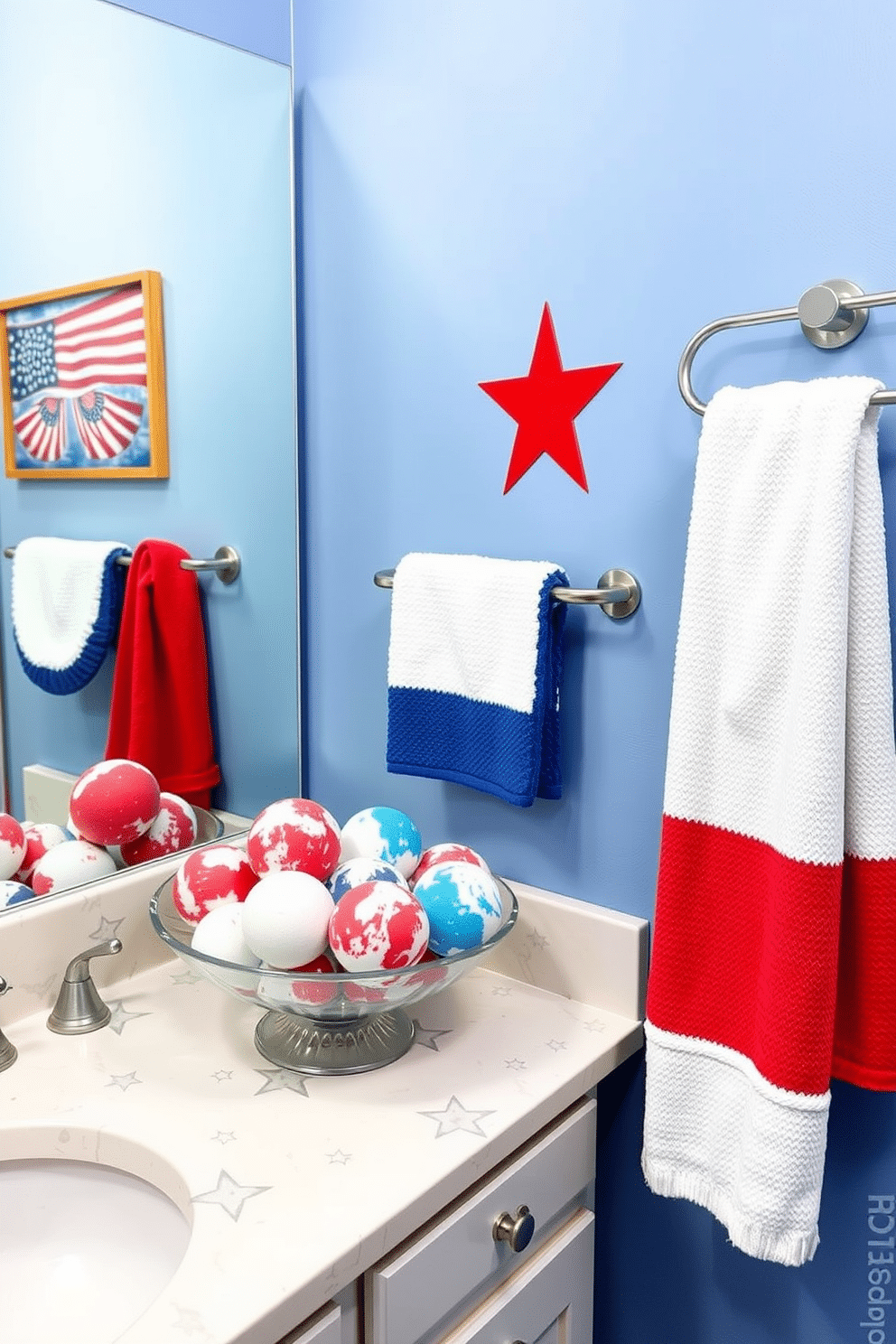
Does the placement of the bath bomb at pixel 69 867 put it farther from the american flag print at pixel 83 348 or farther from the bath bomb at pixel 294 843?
the american flag print at pixel 83 348

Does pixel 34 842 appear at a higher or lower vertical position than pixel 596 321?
lower

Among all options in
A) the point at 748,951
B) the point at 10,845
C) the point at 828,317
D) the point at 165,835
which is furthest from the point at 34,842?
the point at 828,317

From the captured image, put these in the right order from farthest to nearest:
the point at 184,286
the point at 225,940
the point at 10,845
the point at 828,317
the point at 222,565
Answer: the point at 222,565, the point at 184,286, the point at 10,845, the point at 225,940, the point at 828,317

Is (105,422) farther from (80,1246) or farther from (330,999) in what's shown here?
(80,1246)

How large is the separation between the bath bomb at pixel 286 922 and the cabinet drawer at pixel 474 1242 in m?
0.25

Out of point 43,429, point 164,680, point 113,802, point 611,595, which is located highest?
point 43,429

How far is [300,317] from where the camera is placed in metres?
1.33

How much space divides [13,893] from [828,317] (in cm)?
94

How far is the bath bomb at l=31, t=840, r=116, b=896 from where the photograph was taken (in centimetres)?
113

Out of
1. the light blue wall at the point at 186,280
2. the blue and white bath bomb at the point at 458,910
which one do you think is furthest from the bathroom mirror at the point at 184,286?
the blue and white bath bomb at the point at 458,910

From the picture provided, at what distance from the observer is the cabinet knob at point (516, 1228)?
3.08 feet

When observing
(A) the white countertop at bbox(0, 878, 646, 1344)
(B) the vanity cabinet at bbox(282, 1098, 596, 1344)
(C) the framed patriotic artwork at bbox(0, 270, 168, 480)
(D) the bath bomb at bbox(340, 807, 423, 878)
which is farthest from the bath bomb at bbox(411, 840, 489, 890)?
(C) the framed patriotic artwork at bbox(0, 270, 168, 480)

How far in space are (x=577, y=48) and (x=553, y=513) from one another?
451 millimetres

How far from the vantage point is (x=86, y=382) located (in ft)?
3.69
